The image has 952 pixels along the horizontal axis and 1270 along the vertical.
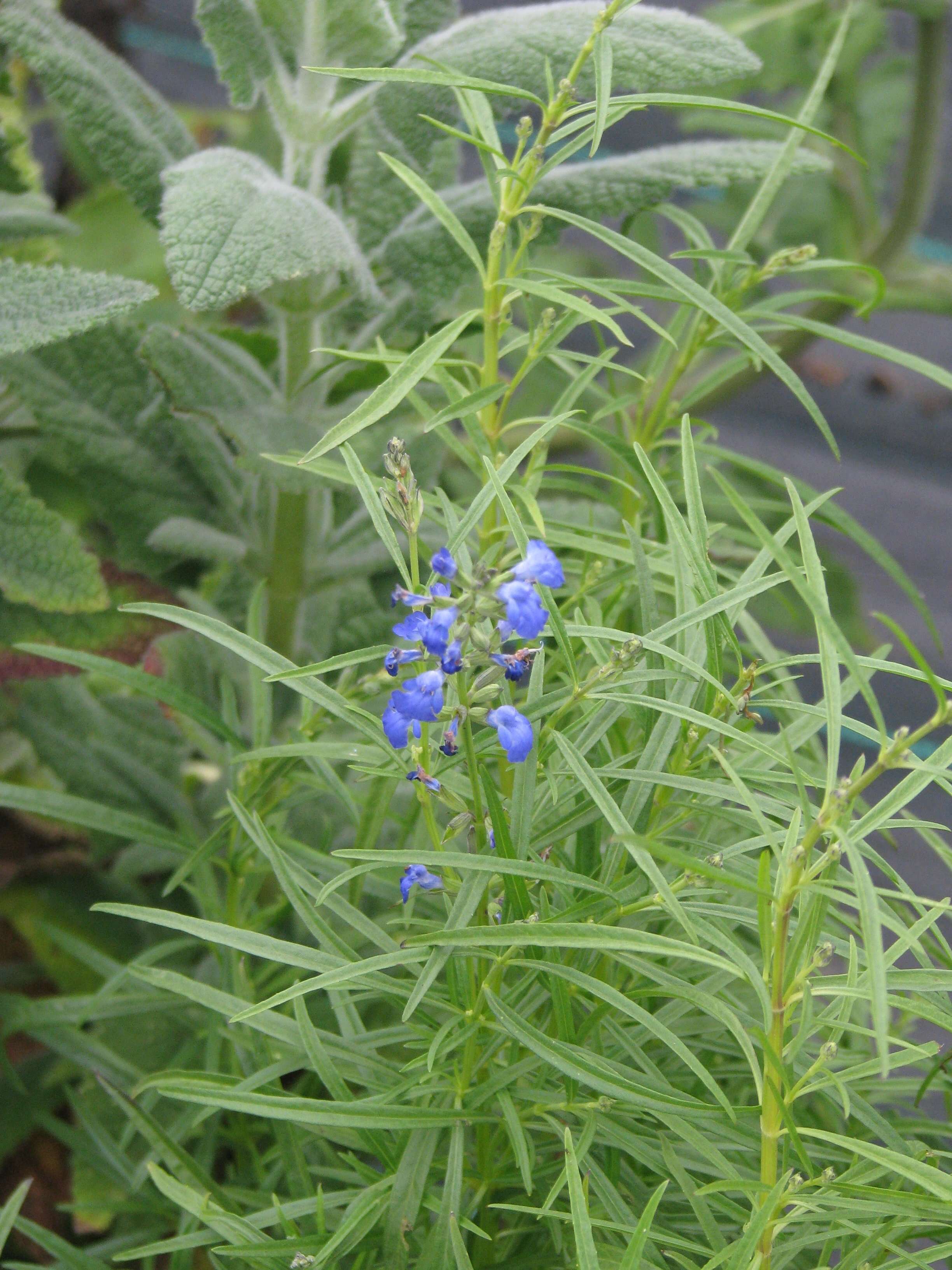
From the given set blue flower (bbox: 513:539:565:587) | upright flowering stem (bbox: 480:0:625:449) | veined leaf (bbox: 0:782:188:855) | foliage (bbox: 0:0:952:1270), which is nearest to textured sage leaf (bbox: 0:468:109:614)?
foliage (bbox: 0:0:952:1270)

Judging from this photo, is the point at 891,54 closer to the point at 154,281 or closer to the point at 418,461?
the point at 154,281

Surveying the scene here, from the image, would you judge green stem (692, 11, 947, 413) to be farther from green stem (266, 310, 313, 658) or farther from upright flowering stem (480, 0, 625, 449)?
upright flowering stem (480, 0, 625, 449)

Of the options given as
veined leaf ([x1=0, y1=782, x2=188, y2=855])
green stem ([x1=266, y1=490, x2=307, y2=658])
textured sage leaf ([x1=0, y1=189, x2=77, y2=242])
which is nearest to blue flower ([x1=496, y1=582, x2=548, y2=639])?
veined leaf ([x1=0, y1=782, x2=188, y2=855])

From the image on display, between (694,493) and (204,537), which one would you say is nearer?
(694,493)

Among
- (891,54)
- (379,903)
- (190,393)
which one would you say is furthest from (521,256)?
(891,54)

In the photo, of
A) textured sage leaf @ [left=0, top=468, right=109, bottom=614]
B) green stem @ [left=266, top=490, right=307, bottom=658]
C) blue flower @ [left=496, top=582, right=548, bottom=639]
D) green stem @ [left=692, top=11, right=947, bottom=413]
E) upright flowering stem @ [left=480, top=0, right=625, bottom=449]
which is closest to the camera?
blue flower @ [left=496, top=582, right=548, bottom=639]

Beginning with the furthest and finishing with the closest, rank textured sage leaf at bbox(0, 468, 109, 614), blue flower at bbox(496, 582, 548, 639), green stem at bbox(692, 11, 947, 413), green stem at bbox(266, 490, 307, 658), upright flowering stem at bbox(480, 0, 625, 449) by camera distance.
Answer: green stem at bbox(692, 11, 947, 413)
green stem at bbox(266, 490, 307, 658)
textured sage leaf at bbox(0, 468, 109, 614)
upright flowering stem at bbox(480, 0, 625, 449)
blue flower at bbox(496, 582, 548, 639)

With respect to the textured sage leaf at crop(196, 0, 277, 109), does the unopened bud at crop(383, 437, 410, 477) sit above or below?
below

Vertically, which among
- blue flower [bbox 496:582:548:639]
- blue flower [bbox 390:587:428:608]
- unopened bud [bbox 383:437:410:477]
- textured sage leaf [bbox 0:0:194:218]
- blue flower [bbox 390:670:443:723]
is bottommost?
blue flower [bbox 390:670:443:723]

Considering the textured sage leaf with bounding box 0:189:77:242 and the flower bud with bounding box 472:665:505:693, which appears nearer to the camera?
Result: the flower bud with bounding box 472:665:505:693
